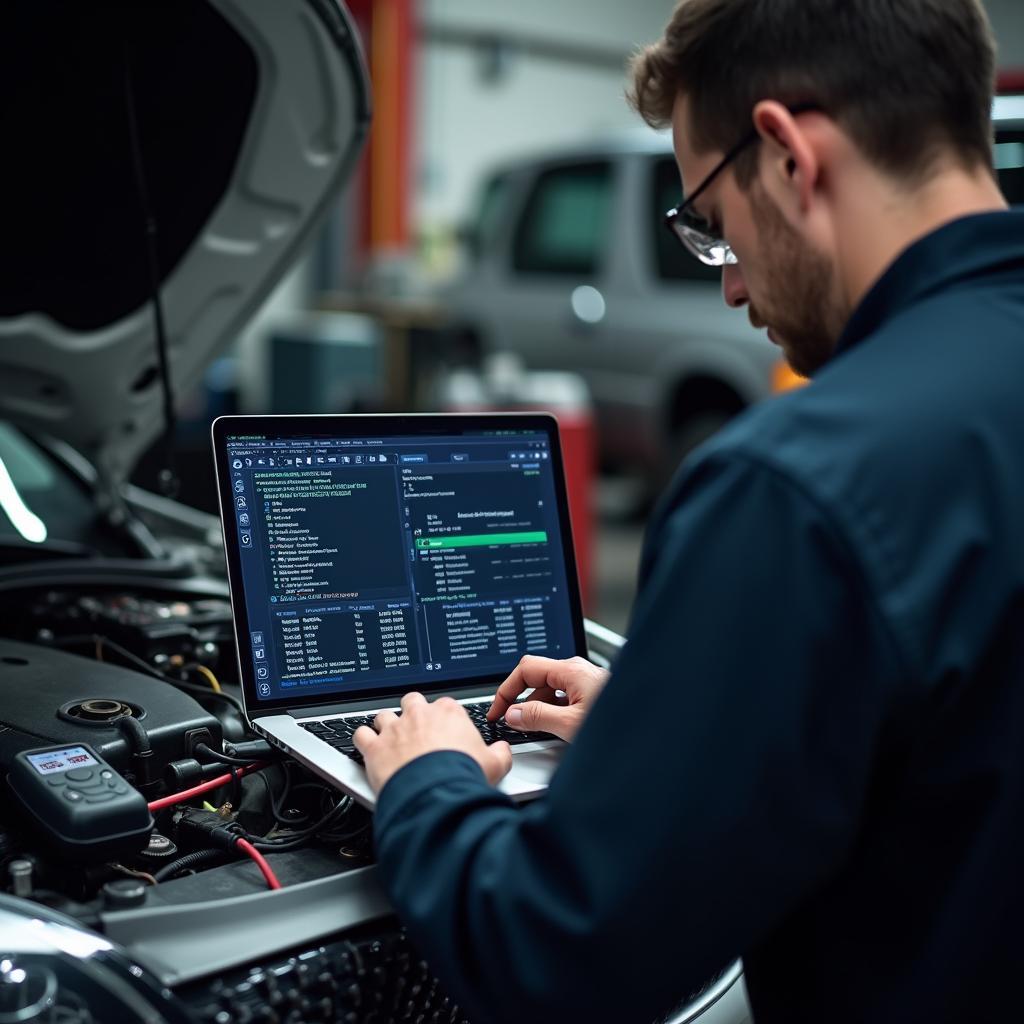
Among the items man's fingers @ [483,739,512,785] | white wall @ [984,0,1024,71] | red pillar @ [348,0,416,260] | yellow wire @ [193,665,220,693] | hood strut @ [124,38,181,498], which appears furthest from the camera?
white wall @ [984,0,1024,71]

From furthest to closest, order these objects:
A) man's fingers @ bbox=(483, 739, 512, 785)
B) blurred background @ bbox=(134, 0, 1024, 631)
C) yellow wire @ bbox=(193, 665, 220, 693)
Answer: blurred background @ bbox=(134, 0, 1024, 631) → yellow wire @ bbox=(193, 665, 220, 693) → man's fingers @ bbox=(483, 739, 512, 785)

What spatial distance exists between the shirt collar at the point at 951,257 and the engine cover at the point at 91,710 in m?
0.84

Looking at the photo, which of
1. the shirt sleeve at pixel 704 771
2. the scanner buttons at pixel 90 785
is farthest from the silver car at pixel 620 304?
the shirt sleeve at pixel 704 771

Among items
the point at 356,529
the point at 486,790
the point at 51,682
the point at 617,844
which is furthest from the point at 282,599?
the point at 617,844

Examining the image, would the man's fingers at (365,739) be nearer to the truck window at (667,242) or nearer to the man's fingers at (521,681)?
the man's fingers at (521,681)

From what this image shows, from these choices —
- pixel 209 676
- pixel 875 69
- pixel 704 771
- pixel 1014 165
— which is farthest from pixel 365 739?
pixel 1014 165

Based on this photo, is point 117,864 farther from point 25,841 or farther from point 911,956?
point 911,956

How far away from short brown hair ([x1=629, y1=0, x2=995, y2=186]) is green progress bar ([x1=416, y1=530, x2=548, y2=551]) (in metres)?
0.65

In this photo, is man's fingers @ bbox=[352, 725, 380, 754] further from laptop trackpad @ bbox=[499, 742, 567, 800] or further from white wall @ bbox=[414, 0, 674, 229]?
white wall @ bbox=[414, 0, 674, 229]

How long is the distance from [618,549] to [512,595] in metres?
5.41

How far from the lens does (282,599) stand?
140 centimetres

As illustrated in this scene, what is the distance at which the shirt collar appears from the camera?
923mm

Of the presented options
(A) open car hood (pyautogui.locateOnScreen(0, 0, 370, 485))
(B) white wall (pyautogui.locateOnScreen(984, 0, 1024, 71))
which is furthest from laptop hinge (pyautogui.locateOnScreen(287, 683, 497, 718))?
(B) white wall (pyautogui.locateOnScreen(984, 0, 1024, 71))

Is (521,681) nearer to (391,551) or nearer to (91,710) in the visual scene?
(391,551)
